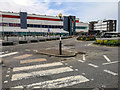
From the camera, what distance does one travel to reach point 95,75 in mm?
5199

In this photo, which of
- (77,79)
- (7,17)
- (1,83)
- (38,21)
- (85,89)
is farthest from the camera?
(38,21)

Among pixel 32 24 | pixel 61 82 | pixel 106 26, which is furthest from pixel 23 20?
pixel 106 26

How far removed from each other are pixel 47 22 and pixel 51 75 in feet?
218

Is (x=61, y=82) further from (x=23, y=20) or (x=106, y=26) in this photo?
(x=106, y=26)

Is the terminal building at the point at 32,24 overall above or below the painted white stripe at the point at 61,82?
above

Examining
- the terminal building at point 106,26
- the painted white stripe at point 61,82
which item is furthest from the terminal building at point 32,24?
the painted white stripe at point 61,82

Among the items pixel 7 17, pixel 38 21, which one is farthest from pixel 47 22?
pixel 7 17

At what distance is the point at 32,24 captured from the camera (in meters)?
64.4

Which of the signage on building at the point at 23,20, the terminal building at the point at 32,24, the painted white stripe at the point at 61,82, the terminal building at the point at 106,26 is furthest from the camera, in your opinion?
the terminal building at the point at 106,26

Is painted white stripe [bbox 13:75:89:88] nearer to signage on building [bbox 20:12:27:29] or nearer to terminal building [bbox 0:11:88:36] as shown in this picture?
terminal building [bbox 0:11:88:36]

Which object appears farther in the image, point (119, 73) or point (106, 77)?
point (119, 73)

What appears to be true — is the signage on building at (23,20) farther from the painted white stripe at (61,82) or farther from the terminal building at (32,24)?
the painted white stripe at (61,82)

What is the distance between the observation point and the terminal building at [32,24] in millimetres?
56375

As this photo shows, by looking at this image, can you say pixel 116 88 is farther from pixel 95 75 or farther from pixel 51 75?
pixel 51 75
